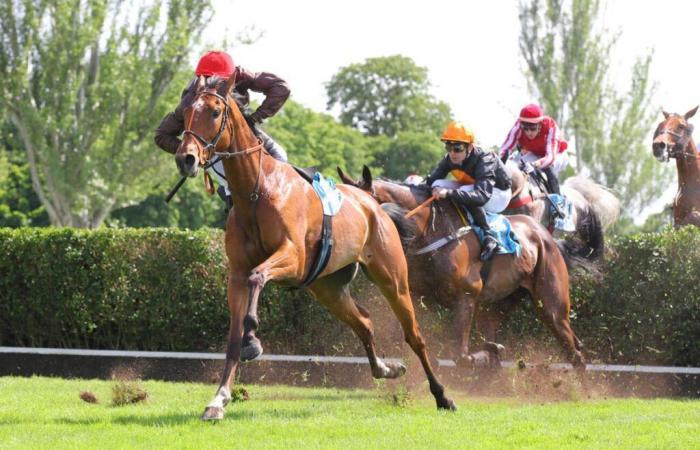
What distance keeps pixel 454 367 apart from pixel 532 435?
161 inches

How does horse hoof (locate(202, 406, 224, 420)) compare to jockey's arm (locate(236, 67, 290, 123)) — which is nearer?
A: horse hoof (locate(202, 406, 224, 420))

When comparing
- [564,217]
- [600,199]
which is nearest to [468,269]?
[564,217]

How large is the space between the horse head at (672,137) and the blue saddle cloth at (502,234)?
12.5ft

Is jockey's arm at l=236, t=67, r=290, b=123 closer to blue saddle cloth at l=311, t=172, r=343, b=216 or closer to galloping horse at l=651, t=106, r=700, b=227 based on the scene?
blue saddle cloth at l=311, t=172, r=343, b=216

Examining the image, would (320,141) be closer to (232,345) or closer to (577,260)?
(577,260)

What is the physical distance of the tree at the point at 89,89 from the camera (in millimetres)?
24922

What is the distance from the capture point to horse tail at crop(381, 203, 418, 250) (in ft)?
32.9

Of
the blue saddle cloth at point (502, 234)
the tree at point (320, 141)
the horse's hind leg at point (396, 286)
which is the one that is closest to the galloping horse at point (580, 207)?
the blue saddle cloth at point (502, 234)

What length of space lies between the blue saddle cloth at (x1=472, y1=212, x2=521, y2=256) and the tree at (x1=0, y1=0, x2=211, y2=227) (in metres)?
16.0

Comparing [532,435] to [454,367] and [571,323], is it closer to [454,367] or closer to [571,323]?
[454,367]

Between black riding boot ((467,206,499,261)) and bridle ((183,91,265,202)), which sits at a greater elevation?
bridle ((183,91,265,202))

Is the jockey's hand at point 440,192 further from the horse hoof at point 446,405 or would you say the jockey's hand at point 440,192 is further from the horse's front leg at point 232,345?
the horse's front leg at point 232,345

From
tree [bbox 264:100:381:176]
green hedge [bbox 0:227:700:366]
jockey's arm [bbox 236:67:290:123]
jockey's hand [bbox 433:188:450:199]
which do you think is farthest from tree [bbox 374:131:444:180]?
jockey's arm [bbox 236:67:290:123]

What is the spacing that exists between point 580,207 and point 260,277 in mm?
6576
